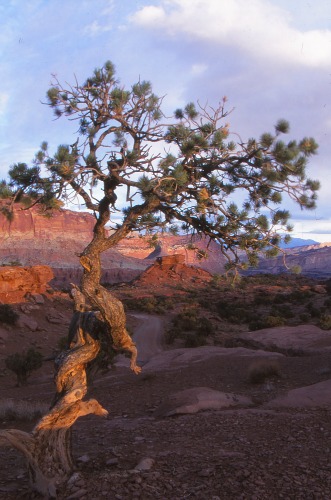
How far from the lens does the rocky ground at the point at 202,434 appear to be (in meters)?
4.90

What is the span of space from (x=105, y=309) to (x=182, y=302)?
107 feet

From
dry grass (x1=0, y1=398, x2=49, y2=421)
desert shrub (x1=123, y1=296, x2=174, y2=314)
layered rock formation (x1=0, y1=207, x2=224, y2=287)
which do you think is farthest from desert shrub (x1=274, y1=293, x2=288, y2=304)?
layered rock formation (x1=0, y1=207, x2=224, y2=287)

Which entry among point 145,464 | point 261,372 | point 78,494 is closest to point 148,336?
point 261,372

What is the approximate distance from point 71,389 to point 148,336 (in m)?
19.4

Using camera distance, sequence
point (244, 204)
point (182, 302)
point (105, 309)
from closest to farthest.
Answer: point (105, 309), point (244, 204), point (182, 302)

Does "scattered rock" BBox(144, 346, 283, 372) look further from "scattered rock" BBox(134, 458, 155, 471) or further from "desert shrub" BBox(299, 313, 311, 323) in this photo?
"desert shrub" BBox(299, 313, 311, 323)

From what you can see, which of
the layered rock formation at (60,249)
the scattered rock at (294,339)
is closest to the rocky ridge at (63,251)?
the layered rock formation at (60,249)

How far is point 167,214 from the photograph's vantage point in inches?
263

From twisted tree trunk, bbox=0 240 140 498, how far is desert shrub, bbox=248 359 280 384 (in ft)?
22.3

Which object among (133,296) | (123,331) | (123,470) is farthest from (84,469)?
(133,296)

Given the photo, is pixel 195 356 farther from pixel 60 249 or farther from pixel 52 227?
pixel 52 227

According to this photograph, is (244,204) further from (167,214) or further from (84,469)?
(84,469)

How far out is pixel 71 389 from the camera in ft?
17.0

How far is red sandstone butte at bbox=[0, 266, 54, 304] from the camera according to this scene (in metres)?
25.3
